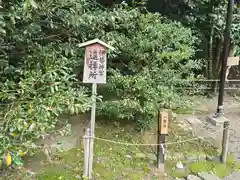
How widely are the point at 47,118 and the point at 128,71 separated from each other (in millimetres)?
2298

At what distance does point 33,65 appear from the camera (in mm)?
3529

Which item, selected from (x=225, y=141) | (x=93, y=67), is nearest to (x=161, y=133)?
(x=225, y=141)

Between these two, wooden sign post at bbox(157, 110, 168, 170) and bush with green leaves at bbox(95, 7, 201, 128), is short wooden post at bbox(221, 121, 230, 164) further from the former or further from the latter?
wooden sign post at bbox(157, 110, 168, 170)

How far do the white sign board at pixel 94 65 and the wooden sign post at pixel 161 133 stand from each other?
3.12 feet

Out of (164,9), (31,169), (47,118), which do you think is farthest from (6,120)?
(164,9)

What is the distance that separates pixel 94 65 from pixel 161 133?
126 centimetres

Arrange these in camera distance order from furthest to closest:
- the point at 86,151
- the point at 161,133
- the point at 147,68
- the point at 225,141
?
1. the point at 147,68
2. the point at 225,141
3. the point at 161,133
4. the point at 86,151

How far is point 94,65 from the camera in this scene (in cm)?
388

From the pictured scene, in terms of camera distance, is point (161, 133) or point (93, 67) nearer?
point (93, 67)

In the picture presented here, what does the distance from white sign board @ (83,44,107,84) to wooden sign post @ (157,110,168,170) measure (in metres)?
0.95

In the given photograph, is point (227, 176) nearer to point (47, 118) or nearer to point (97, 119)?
point (97, 119)

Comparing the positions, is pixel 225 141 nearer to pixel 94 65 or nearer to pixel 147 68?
pixel 147 68

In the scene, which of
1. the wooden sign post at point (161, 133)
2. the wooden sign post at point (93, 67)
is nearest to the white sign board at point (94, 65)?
the wooden sign post at point (93, 67)

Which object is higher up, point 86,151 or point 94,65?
point 94,65
